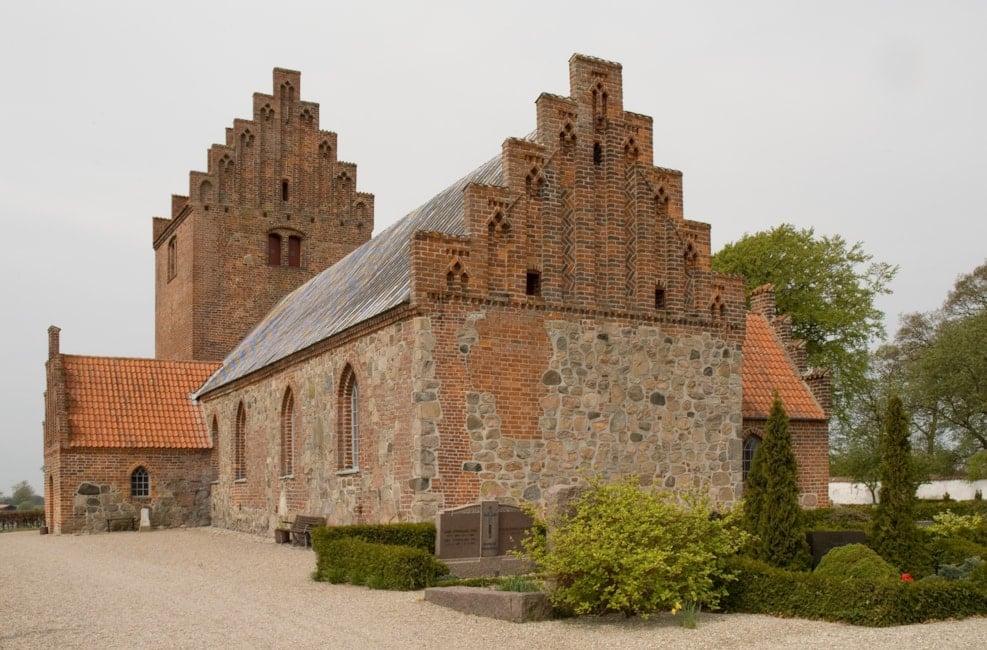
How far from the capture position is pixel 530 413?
1875 centimetres

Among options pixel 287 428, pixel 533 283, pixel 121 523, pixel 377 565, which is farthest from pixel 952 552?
pixel 121 523

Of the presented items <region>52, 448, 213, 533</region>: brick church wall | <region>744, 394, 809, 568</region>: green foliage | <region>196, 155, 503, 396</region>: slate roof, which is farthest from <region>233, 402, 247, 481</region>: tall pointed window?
<region>744, 394, 809, 568</region>: green foliage

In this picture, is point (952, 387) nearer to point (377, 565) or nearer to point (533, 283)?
point (533, 283)

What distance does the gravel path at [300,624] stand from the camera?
10.6 metres

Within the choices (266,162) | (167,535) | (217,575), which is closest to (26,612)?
(217,575)

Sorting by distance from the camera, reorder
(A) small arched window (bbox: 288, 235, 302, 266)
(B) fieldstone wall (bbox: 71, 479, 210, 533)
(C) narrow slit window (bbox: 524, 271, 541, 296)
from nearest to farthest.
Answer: (C) narrow slit window (bbox: 524, 271, 541, 296)
(B) fieldstone wall (bbox: 71, 479, 210, 533)
(A) small arched window (bbox: 288, 235, 302, 266)

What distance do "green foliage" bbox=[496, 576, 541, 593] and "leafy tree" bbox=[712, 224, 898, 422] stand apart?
27.8 meters

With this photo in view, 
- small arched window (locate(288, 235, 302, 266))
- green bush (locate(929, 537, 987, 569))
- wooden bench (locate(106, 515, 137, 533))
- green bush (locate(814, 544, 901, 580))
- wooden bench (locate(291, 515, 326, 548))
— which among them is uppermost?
small arched window (locate(288, 235, 302, 266))

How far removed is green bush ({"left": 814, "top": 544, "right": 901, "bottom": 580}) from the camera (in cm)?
1242

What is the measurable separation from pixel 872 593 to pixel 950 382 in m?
37.7

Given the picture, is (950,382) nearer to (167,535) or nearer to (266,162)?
(266,162)

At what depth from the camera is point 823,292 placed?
129ft

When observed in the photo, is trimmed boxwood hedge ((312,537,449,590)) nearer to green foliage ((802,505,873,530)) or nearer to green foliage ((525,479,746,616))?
green foliage ((525,479,746,616))

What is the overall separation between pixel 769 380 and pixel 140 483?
18885mm
